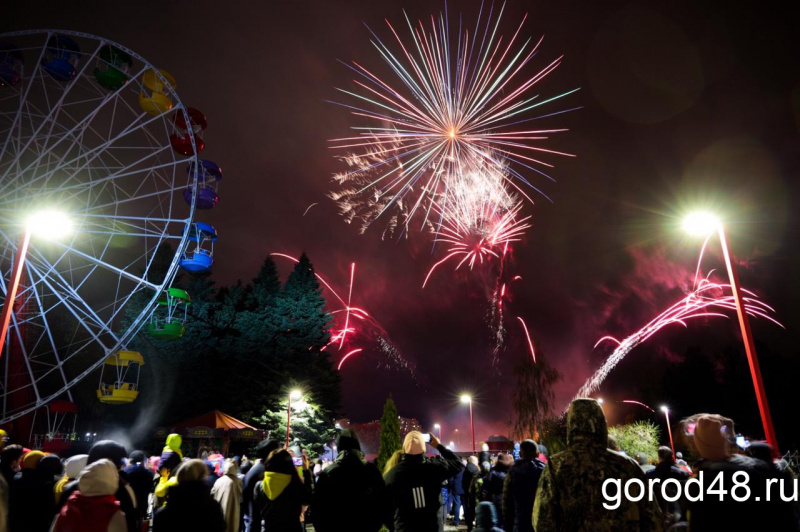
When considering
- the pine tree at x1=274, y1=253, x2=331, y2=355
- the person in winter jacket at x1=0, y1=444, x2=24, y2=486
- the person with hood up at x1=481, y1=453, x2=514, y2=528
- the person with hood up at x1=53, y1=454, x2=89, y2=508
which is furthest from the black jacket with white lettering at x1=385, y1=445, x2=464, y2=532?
the pine tree at x1=274, y1=253, x2=331, y2=355

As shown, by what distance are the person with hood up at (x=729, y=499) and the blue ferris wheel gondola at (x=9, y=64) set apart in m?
21.6

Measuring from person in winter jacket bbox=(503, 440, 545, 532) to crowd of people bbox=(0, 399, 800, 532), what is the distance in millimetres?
12

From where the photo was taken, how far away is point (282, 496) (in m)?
5.68

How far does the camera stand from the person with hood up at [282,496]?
18.4ft

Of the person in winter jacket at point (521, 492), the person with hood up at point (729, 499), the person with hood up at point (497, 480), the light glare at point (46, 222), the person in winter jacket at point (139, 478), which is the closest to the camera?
the person with hood up at point (729, 499)

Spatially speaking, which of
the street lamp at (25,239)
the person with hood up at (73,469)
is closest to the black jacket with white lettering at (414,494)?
the person with hood up at (73,469)

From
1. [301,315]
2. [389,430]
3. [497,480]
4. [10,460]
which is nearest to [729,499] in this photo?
[497,480]

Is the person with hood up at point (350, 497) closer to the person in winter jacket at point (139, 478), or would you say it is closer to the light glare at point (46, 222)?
the person in winter jacket at point (139, 478)

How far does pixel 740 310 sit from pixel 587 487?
31.6ft

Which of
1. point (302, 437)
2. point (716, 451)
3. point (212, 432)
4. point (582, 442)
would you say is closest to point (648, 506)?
point (582, 442)

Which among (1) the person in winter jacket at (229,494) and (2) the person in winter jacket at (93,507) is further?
(1) the person in winter jacket at (229,494)

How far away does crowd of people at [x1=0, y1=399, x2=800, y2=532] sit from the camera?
135 inches

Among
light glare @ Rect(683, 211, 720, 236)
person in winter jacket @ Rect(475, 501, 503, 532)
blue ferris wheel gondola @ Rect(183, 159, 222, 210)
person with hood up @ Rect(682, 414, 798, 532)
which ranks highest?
blue ferris wheel gondola @ Rect(183, 159, 222, 210)

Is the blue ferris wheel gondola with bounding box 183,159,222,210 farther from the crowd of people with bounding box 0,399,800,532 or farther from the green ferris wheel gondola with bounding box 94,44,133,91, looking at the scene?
the crowd of people with bounding box 0,399,800,532
